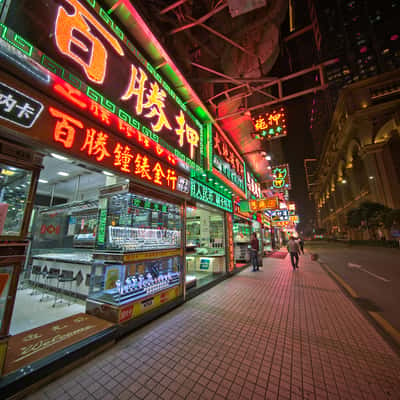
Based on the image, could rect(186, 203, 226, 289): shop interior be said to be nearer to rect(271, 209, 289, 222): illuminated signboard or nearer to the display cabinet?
the display cabinet

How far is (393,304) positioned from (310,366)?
14.7 ft

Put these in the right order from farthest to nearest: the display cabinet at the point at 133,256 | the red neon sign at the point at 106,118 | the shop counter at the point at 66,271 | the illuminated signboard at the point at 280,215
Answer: the illuminated signboard at the point at 280,215
the shop counter at the point at 66,271
the display cabinet at the point at 133,256
the red neon sign at the point at 106,118

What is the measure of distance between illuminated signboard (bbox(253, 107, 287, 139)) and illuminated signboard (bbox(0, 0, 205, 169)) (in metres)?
4.25

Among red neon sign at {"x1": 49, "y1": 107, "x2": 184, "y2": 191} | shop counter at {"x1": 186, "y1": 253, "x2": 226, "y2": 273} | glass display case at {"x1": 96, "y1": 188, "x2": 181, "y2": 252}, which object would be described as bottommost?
shop counter at {"x1": 186, "y1": 253, "x2": 226, "y2": 273}

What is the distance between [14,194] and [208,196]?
566 centimetres

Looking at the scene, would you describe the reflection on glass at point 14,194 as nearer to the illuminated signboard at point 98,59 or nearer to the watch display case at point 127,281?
the illuminated signboard at point 98,59

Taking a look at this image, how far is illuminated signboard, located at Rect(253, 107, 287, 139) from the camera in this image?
7.76 meters

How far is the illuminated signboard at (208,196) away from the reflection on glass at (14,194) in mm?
4226

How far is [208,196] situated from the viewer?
7.32m

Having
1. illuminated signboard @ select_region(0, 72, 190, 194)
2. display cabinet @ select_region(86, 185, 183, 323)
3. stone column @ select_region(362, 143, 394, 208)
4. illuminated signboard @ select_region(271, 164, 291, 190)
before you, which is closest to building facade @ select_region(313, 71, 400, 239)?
stone column @ select_region(362, 143, 394, 208)

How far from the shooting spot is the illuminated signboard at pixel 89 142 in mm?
2488

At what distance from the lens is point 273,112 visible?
800cm

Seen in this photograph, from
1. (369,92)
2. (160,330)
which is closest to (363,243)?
(369,92)

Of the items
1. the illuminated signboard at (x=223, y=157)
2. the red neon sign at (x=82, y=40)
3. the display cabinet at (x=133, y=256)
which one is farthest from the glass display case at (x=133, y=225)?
the illuminated signboard at (x=223, y=157)
